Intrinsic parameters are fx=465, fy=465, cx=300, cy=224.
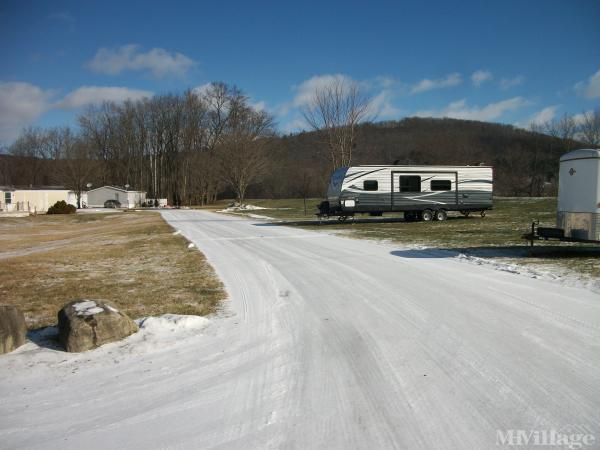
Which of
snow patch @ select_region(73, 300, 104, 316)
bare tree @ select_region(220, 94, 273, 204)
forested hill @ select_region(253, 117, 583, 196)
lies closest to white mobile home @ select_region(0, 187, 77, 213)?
bare tree @ select_region(220, 94, 273, 204)

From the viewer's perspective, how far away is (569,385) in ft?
11.8

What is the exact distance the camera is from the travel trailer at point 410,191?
71.9 ft

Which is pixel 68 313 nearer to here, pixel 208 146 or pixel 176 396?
pixel 176 396

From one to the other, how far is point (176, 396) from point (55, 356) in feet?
5.46

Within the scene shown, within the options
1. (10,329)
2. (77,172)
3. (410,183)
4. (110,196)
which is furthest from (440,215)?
(77,172)

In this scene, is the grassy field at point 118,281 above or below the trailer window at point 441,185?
below

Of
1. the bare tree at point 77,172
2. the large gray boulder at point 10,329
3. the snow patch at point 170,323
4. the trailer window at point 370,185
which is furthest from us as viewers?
Result: the bare tree at point 77,172

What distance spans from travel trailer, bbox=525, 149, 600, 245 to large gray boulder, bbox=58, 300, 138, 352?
9.35m

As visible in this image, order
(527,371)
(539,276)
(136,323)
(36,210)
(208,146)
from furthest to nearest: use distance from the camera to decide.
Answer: (208,146) < (36,210) < (539,276) < (136,323) < (527,371)

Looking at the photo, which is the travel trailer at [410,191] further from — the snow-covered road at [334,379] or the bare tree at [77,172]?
the bare tree at [77,172]

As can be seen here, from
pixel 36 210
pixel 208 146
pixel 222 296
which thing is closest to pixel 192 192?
pixel 208 146

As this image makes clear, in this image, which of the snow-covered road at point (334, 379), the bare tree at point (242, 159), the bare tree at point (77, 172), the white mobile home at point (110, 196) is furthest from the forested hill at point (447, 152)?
the snow-covered road at point (334, 379)

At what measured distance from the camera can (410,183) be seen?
2255 cm

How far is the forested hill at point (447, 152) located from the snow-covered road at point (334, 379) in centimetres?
4008
